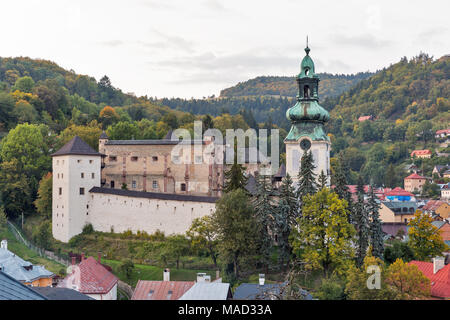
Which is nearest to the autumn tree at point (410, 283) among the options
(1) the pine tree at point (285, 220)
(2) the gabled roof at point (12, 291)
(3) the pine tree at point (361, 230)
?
(3) the pine tree at point (361, 230)

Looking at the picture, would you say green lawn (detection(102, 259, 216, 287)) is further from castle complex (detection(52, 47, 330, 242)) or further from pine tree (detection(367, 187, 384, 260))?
pine tree (detection(367, 187, 384, 260))

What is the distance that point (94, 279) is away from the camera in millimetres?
35969

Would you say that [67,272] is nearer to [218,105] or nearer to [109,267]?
[109,267]

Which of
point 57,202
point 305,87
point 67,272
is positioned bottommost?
point 67,272

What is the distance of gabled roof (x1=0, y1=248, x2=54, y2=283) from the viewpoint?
120 feet

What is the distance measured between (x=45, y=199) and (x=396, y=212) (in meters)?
43.5

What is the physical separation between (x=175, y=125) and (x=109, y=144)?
21.9m

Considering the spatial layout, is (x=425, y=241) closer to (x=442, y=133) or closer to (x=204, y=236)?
(x=204, y=236)

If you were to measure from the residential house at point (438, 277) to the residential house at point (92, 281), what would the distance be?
1814cm

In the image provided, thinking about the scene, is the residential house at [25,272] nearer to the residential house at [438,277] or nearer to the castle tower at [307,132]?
the castle tower at [307,132]
